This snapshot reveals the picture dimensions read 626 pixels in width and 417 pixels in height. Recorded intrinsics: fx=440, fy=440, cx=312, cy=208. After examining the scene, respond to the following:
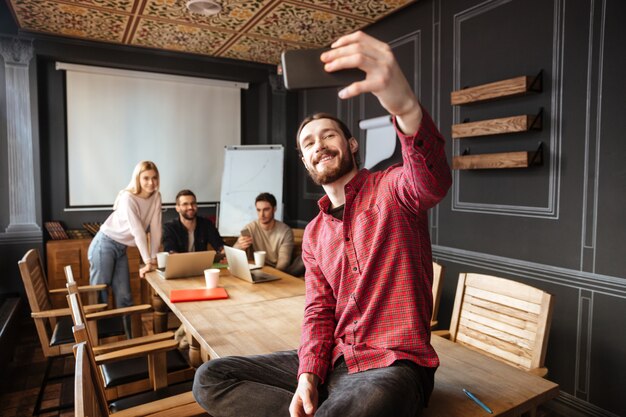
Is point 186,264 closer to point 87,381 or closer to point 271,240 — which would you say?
point 271,240

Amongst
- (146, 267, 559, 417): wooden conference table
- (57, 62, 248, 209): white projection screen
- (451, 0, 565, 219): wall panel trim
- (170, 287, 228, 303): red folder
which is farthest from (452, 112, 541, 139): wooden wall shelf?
(57, 62, 248, 209): white projection screen

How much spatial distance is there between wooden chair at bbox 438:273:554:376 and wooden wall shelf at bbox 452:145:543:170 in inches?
39.4

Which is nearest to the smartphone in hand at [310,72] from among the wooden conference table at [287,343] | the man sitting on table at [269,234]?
the wooden conference table at [287,343]

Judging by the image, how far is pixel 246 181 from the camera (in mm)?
4977

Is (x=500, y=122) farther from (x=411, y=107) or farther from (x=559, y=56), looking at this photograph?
(x=411, y=107)

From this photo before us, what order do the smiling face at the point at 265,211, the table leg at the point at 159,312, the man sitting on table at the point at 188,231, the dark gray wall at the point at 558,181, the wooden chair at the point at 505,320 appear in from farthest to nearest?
the smiling face at the point at 265,211 → the man sitting on table at the point at 188,231 → the table leg at the point at 159,312 → the dark gray wall at the point at 558,181 → the wooden chair at the point at 505,320

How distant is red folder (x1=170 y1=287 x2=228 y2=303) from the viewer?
2.11 m

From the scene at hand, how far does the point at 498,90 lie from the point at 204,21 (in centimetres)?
253

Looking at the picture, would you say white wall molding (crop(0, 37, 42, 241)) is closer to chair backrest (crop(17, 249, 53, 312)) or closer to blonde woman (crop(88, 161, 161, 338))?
blonde woman (crop(88, 161, 161, 338))

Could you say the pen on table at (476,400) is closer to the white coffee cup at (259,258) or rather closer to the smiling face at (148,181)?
the white coffee cup at (259,258)

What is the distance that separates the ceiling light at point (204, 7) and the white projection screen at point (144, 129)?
152 cm

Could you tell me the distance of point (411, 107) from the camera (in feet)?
2.81

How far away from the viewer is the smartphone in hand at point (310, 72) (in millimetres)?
755

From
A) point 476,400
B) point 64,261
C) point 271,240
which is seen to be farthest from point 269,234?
point 476,400
